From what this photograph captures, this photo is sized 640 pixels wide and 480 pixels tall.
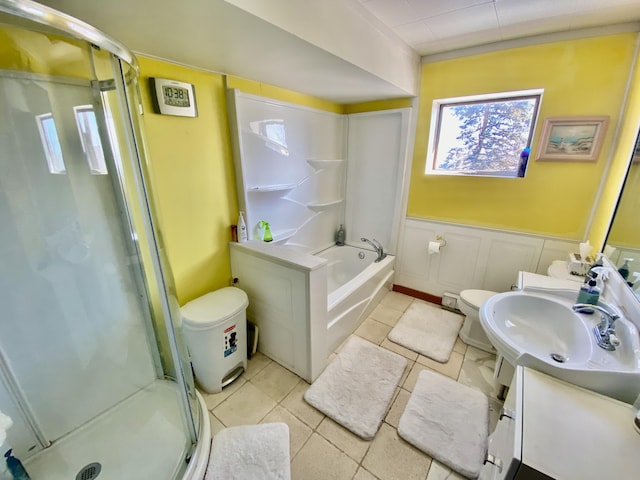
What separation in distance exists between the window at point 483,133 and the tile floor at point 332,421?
5.33 feet

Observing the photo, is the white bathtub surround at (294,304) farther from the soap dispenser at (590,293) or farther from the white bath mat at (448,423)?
the soap dispenser at (590,293)

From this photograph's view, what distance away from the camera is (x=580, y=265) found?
5.83ft

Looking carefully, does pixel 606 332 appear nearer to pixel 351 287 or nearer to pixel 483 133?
pixel 351 287

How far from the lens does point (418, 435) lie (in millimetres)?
Answer: 1460

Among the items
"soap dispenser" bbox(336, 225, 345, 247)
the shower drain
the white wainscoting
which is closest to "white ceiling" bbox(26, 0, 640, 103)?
the white wainscoting

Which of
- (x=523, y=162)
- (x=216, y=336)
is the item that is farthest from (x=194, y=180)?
(x=523, y=162)

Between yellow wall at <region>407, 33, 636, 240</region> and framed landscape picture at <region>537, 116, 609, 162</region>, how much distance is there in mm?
42

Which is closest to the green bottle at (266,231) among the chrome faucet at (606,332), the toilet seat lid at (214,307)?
the toilet seat lid at (214,307)

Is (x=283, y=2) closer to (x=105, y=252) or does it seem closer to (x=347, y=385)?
(x=105, y=252)

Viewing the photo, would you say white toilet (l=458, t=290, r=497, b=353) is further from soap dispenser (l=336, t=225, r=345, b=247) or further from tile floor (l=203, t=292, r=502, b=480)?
soap dispenser (l=336, t=225, r=345, b=247)

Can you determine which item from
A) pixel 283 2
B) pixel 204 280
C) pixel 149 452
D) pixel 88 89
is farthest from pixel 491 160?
pixel 149 452

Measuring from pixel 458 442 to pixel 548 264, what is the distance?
5.56 feet

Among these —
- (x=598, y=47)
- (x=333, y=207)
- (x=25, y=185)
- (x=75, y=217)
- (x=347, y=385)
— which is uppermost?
(x=598, y=47)

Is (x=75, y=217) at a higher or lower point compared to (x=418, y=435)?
higher
